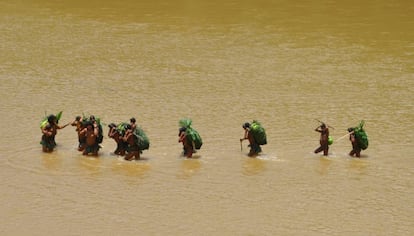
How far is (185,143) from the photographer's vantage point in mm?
13734

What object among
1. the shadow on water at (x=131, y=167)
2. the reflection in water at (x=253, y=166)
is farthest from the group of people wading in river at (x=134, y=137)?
the reflection in water at (x=253, y=166)

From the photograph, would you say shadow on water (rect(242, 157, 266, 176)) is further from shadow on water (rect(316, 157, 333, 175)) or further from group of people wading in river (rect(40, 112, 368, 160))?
shadow on water (rect(316, 157, 333, 175))

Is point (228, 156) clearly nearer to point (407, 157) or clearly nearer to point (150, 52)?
point (407, 157)

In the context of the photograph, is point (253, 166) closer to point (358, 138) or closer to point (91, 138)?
point (358, 138)

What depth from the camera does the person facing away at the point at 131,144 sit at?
13.5 metres

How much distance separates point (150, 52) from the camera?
22.2 m

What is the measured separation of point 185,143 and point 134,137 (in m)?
0.93

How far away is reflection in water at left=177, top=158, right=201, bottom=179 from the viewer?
13123 millimetres

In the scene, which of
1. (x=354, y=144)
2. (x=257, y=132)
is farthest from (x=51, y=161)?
(x=354, y=144)

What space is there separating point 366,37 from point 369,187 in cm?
1267

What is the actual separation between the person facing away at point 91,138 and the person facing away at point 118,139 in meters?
0.26

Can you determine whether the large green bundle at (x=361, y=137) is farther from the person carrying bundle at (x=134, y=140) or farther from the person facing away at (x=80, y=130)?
the person facing away at (x=80, y=130)

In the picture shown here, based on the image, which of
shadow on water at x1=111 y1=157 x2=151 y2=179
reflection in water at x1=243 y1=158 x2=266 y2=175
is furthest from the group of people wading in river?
reflection in water at x1=243 y1=158 x2=266 y2=175

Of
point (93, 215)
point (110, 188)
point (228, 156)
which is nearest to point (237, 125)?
point (228, 156)
